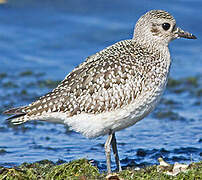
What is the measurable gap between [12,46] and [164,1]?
16.3 feet

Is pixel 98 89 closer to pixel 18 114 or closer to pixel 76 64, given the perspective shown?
pixel 18 114

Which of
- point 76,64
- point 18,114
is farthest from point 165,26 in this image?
point 76,64

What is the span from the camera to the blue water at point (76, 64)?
908cm

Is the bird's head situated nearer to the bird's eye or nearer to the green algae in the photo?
the bird's eye

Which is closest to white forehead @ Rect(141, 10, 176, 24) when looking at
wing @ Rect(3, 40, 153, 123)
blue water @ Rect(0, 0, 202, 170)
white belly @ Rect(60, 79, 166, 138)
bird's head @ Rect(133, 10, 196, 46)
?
bird's head @ Rect(133, 10, 196, 46)

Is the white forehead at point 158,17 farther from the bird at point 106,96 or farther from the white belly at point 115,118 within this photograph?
the white belly at point 115,118

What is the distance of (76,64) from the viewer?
13695 mm

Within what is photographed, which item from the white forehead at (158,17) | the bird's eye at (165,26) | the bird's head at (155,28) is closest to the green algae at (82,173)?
the bird's head at (155,28)

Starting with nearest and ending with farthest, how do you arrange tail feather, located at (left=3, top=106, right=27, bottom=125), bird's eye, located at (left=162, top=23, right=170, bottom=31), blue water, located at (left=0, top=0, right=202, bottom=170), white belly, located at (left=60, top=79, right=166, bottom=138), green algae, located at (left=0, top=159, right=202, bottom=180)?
green algae, located at (left=0, top=159, right=202, bottom=180)
white belly, located at (left=60, top=79, right=166, bottom=138)
tail feather, located at (left=3, top=106, right=27, bottom=125)
bird's eye, located at (left=162, top=23, right=170, bottom=31)
blue water, located at (left=0, top=0, right=202, bottom=170)

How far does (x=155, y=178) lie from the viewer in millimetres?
6457

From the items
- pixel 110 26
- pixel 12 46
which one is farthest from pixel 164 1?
pixel 12 46

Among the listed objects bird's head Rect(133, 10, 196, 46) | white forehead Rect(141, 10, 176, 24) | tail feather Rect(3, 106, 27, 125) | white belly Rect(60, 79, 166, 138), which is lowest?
white belly Rect(60, 79, 166, 138)

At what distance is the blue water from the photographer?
29.8ft

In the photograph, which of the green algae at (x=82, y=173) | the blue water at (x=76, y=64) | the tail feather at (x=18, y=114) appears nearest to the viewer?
the green algae at (x=82, y=173)
